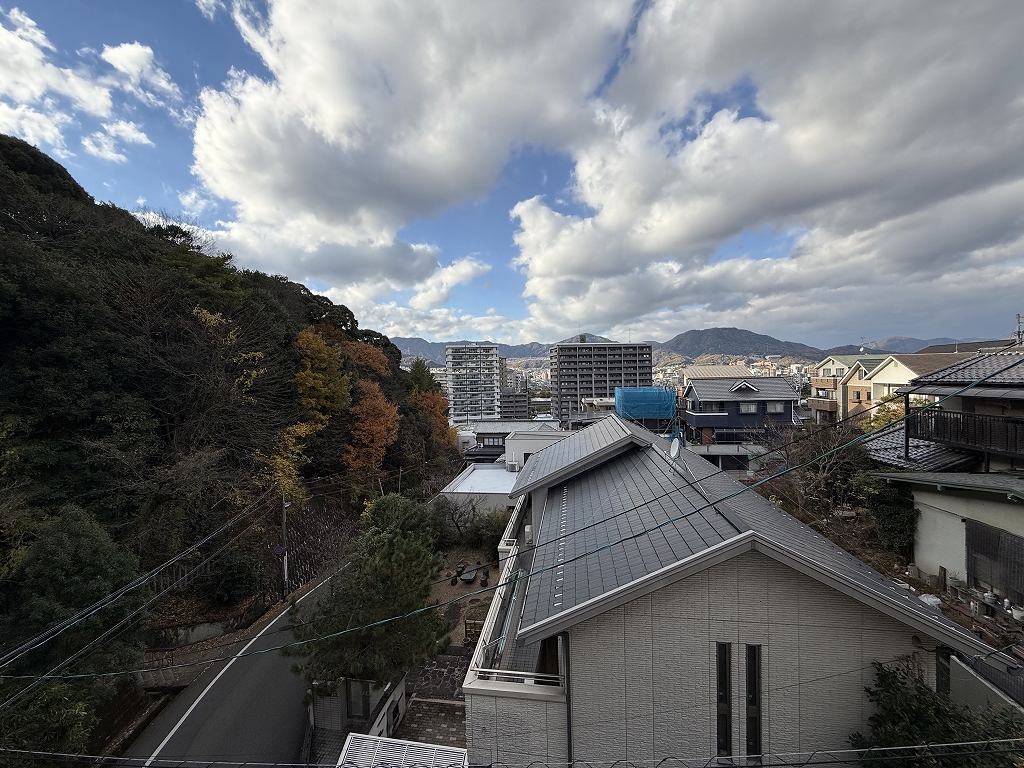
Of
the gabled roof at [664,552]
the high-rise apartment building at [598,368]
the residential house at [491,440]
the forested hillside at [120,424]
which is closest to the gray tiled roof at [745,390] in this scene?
the residential house at [491,440]

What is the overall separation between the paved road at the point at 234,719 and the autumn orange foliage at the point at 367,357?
19987mm

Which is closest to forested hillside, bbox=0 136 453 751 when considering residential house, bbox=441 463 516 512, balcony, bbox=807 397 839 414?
residential house, bbox=441 463 516 512

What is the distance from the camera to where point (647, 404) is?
135 feet

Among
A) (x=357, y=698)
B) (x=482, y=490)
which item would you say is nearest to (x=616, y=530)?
(x=357, y=698)

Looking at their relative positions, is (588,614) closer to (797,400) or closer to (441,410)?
(441,410)

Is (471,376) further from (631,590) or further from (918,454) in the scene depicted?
(631,590)

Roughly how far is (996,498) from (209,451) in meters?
22.4

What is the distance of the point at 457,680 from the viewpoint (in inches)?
424

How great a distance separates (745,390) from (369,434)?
31.7 metres

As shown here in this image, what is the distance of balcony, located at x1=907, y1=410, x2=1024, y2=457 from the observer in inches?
367

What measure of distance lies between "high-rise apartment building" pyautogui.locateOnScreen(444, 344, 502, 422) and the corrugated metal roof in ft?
270

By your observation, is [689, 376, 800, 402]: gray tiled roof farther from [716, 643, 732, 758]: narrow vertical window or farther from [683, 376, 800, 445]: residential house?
[716, 643, 732, 758]: narrow vertical window

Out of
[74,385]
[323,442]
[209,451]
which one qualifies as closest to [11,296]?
[74,385]

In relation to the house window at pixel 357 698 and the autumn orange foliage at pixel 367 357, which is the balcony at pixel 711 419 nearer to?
the autumn orange foliage at pixel 367 357
